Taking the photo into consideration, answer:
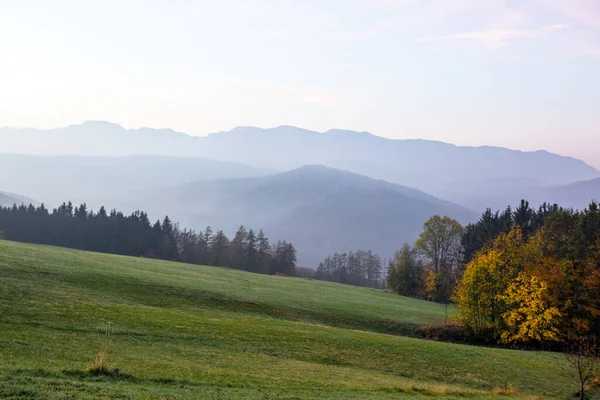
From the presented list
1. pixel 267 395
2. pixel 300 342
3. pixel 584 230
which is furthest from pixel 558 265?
pixel 267 395

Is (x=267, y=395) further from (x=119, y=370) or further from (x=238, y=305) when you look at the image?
(x=238, y=305)

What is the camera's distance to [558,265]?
54.0 meters

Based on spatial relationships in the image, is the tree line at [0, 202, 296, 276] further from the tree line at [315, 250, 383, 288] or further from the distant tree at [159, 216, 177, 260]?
the tree line at [315, 250, 383, 288]

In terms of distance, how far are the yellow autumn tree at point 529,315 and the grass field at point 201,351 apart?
5.71 meters

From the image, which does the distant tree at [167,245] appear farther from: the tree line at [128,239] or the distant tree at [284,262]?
the distant tree at [284,262]

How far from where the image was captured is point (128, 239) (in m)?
122

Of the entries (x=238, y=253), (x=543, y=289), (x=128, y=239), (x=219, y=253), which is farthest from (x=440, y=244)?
(x=128, y=239)

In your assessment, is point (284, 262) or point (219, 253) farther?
point (284, 262)

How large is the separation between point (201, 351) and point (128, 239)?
4161 inches

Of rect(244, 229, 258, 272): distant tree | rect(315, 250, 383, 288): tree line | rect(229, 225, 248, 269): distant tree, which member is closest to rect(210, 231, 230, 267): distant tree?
rect(229, 225, 248, 269): distant tree

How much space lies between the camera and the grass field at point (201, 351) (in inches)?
672

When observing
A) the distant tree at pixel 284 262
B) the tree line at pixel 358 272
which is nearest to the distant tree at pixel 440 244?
the distant tree at pixel 284 262

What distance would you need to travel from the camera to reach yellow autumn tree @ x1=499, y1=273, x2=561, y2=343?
50125mm

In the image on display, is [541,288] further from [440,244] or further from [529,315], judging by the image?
[440,244]
